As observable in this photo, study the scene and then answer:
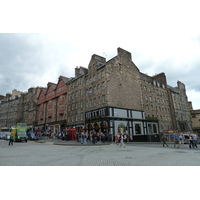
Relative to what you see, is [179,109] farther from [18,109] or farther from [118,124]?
[18,109]

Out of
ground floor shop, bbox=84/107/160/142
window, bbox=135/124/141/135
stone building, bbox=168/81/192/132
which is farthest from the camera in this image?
stone building, bbox=168/81/192/132

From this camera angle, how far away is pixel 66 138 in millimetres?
28172

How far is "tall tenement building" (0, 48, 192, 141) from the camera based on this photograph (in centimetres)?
2916

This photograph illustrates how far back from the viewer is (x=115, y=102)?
29672 mm

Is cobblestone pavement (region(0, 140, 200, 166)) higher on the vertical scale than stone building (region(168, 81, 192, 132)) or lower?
lower

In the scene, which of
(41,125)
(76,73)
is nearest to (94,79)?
(76,73)

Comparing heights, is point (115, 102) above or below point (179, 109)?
below

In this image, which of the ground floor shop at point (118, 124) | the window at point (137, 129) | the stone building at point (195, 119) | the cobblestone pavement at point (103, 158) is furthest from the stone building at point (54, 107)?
the stone building at point (195, 119)

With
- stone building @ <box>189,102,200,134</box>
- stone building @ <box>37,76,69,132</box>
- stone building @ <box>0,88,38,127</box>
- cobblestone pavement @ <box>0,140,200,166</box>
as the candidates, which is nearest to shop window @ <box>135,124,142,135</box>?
stone building @ <box>37,76,69,132</box>

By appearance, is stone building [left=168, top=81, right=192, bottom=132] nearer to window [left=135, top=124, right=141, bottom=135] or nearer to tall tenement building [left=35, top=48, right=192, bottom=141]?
tall tenement building [left=35, top=48, right=192, bottom=141]

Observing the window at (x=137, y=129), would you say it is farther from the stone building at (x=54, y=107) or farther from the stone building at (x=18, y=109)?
the stone building at (x=18, y=109)

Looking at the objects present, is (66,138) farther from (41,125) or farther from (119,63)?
(41,125)

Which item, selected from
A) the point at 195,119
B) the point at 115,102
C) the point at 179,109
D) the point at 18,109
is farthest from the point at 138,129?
the point at 18,109

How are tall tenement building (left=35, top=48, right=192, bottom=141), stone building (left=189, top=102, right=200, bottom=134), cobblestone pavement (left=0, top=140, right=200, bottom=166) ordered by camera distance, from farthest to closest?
stone building (left=189, top=102, right=200, bottom=134) < tall tenement building (left=35, top=48, right=192, bottom=141) < cobblestone pavement (left=0, top=140, right=200, bottom=166)
